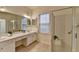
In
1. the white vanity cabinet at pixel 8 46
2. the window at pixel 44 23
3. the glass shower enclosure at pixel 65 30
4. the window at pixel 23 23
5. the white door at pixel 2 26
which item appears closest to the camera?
the white vanity cabinet at pixel 8 46

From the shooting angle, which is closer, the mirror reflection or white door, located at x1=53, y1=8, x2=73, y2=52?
the mirror reflection

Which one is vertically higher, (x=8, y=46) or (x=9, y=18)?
(x=9, y=18)

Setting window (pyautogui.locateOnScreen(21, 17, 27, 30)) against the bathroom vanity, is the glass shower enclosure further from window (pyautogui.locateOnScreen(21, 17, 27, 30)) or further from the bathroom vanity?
window (pyautogui.locateOnScreen(21, 17, 27, 30))

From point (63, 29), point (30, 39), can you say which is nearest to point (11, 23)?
point (30, 39)

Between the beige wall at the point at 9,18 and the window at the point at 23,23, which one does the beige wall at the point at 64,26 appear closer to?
the window at the point at 23,23

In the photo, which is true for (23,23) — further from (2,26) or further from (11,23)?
(2,26)

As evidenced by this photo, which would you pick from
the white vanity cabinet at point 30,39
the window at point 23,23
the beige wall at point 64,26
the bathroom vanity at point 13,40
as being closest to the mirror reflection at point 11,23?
the window at point 23,23

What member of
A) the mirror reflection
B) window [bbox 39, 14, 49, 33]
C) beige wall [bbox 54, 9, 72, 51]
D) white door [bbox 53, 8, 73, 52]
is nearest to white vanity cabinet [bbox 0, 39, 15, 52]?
the mirror reflection

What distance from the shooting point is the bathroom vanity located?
5.30 ft

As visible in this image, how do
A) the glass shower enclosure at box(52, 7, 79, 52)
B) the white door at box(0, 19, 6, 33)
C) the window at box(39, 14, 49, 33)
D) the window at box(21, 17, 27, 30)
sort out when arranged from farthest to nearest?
the window at box(39, 14, 49, 33), the window at box(21, 17, 27, 30), the glass shower enclosure at box(52, 7, 79, 52), the white door at box(0, 19, 6, 33)

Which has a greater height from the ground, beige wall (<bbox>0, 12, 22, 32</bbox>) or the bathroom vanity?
beige wall (<bbox>0, 12, 22, 32</bbox>)

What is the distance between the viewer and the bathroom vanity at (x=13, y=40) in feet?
5.30

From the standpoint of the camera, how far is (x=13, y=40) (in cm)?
192
